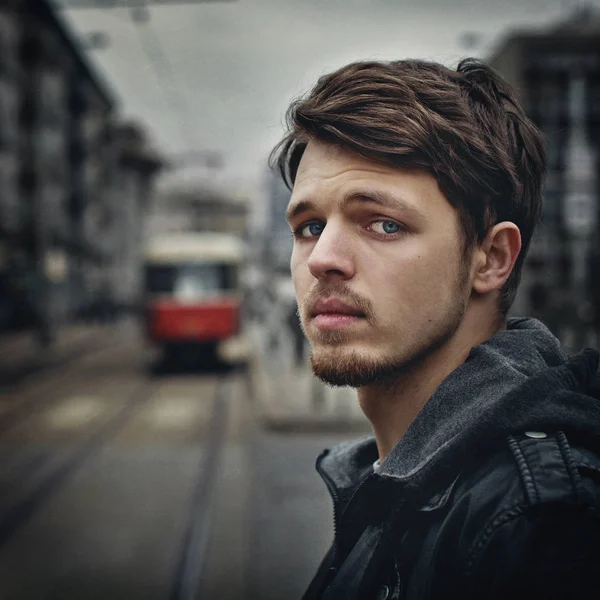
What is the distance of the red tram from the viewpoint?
60.8 feet

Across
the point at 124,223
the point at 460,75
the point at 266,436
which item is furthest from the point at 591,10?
the point at 460,75

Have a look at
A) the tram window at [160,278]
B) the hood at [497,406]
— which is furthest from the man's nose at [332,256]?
the tram window at [160,278]

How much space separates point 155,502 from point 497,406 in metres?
6.40

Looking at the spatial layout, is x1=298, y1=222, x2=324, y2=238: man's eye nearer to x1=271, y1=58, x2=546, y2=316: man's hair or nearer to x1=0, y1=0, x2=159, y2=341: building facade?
x1=271, y1=58, x2=546, y2=316: man's hair

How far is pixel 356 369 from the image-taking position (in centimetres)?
134

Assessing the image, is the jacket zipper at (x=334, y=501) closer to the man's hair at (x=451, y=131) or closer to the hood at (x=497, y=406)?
the hood at (x=497, y=406)

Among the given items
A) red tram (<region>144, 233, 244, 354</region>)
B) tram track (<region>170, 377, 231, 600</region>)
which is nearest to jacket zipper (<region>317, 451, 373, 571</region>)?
tram track (<region>170, 377, 231, 600</region>)

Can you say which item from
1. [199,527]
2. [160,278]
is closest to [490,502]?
[199,527]

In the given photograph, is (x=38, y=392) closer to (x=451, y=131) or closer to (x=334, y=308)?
(x=334, y=308)

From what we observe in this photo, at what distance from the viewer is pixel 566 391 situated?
1.14 meters

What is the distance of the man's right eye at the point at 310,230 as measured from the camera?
147 centimetres

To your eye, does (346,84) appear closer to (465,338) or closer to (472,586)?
(465,338)

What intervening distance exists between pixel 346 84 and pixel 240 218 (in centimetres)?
7232

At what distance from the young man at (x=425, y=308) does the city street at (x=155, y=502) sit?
3767 mm
